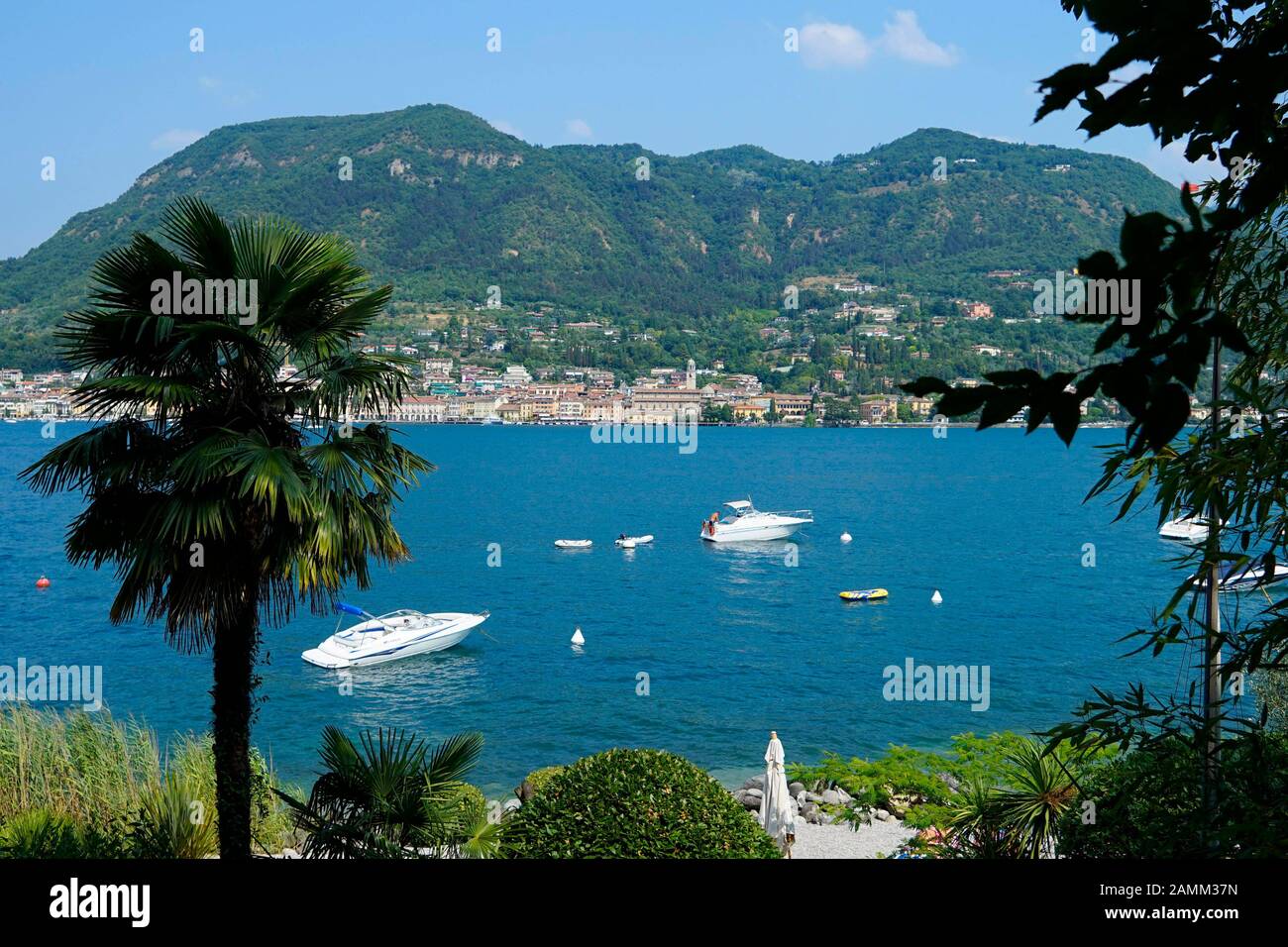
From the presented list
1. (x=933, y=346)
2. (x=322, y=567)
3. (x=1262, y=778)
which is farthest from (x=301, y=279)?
(x=933, y=346)

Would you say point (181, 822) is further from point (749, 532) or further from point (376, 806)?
point (749, 532)

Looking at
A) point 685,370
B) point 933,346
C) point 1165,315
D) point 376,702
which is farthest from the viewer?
point 685,370

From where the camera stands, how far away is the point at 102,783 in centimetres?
995

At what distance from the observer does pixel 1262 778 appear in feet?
11.8

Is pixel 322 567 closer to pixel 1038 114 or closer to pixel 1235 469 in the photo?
pixel 1235 469

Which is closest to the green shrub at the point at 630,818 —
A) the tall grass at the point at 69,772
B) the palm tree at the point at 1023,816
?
the palm tree at the point at 1023,816

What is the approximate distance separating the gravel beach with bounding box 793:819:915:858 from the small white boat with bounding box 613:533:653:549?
32647 millimetres

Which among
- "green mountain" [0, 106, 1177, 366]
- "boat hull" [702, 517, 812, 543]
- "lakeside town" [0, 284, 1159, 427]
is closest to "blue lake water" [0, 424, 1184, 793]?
"boat hull" [702, 517, 812, 543]

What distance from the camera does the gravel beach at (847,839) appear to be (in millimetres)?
12750

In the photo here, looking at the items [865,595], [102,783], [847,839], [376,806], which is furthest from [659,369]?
[376,806]

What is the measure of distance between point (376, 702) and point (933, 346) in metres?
97.5

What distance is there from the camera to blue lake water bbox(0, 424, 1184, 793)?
903 inches

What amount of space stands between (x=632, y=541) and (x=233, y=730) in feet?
133

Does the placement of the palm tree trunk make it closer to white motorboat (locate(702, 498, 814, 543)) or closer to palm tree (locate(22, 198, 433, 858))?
palm tree (locate(22, 198, 433, 858))
